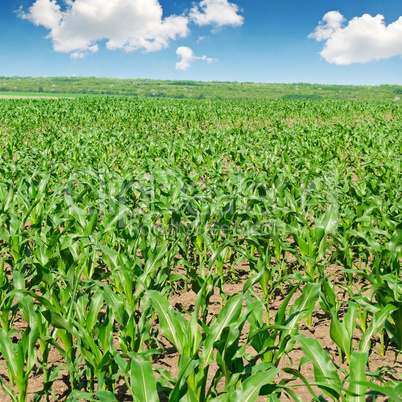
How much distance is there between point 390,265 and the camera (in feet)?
9.03

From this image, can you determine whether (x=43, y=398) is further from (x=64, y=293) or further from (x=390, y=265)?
(x=390, y=265)

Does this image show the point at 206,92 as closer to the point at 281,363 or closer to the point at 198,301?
the point at 281,363

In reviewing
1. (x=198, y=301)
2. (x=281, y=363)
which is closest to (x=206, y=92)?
(x=281, y=363)

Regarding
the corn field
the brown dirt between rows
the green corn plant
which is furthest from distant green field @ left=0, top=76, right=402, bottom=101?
the green corn plant

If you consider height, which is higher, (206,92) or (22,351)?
(206,92)

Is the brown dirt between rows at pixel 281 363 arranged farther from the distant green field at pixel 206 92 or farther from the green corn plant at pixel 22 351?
the distant green field at pixel 206 92

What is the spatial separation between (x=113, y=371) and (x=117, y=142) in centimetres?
881

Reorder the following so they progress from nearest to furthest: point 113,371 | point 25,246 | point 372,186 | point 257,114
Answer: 1. point 113,371
2. point 25,246
3. point 372,186
4. point 257,114

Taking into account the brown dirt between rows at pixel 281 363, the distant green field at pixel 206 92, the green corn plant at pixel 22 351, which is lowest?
the brown dirt between rows at pixel 281 363

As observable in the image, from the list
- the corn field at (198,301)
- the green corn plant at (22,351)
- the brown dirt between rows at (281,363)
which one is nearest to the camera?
the corn field at (198,301)

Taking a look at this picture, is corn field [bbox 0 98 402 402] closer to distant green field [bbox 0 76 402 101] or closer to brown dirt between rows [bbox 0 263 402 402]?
brown dirt between rows [bbox 0 263 402 402]

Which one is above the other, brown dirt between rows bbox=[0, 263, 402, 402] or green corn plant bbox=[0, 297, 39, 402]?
green corn plant bbox=[0, 297, 39, 402]

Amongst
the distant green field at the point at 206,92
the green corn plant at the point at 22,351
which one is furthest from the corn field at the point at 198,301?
the distant green field at the point at 206,92

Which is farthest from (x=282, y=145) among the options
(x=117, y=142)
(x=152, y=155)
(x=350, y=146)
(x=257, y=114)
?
(x=257, y=114)
